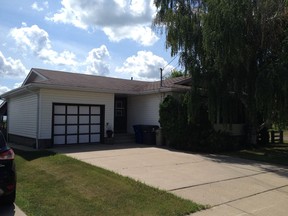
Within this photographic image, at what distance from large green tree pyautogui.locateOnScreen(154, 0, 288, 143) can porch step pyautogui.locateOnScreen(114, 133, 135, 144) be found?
17.7ft

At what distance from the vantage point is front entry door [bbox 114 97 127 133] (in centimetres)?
2101

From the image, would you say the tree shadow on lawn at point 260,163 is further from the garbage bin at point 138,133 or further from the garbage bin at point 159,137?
the garbage bin at point 138,133

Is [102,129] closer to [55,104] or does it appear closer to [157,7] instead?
[55,104]

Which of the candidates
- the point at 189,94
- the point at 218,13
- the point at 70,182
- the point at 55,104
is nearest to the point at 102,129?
the point at 55,104

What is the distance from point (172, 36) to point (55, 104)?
683 centimetres

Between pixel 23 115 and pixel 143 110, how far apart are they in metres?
6.89

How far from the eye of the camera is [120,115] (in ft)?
69.5

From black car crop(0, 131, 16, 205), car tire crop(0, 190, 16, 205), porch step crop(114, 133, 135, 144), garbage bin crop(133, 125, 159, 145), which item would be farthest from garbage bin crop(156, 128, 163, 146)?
black car crop(0, 131, 16, 205)

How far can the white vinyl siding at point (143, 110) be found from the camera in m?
18.9

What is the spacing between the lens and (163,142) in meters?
18.0

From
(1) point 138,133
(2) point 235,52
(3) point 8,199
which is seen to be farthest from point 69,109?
(3) point 8,199

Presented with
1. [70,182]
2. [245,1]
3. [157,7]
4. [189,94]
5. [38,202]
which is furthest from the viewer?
[157,7]

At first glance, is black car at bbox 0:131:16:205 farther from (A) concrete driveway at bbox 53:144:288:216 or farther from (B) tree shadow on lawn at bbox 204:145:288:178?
(B) tree shadow on lawn at bbox 204:145:288:178

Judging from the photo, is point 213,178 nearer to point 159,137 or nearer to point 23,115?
point 159,137
